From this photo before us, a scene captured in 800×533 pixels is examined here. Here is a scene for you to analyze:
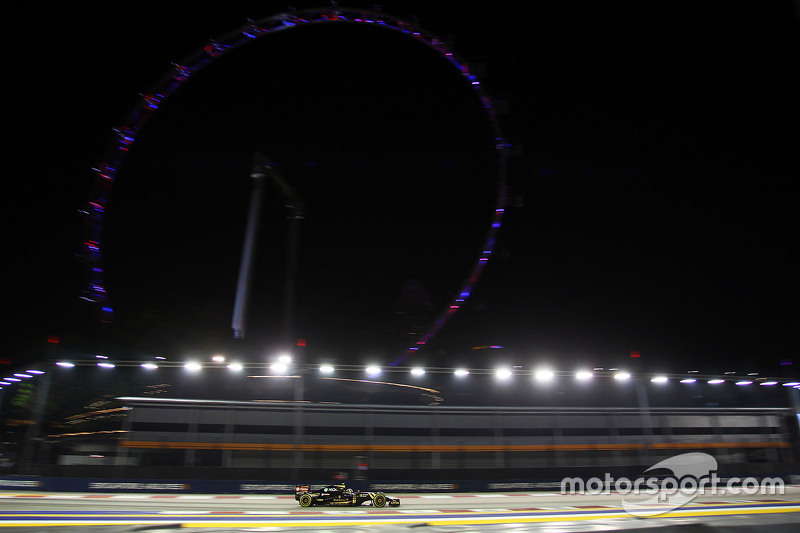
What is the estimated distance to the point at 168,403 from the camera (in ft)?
111

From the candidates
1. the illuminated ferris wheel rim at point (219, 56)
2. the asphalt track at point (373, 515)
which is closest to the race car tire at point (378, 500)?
the asphalt track at point (373, 515)

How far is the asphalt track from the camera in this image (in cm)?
1265

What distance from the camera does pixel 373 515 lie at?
1565 centimetres

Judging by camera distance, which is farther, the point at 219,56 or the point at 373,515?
the point at 219,56

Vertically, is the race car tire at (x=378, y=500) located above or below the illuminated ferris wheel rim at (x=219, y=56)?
below

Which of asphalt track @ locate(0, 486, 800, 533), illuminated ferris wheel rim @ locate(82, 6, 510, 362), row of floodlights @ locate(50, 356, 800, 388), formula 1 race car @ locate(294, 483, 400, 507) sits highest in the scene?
illuminated ferris wheel rim @ locate(82, 6, 510, 362)

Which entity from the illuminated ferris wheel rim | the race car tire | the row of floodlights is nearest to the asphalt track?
the race car tire

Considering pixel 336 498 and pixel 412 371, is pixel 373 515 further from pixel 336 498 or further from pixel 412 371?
pixel 412 371

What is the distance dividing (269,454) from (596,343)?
82.3 ft

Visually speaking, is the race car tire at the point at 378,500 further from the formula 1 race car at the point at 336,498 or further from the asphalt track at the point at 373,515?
the asphalt track at the point at 373,515

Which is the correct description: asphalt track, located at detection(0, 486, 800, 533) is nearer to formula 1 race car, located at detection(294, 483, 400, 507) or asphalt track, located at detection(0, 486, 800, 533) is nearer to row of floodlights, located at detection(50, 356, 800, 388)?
formula 1 race car, located at detection(294, 483, 400, 507)

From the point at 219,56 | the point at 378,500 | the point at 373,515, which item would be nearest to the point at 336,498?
the point at 378,500

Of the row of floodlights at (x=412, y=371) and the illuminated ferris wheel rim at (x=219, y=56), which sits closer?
the illuminated ferris wheel rim at (x=219, y=56)

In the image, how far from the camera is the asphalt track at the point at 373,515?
12648mm
